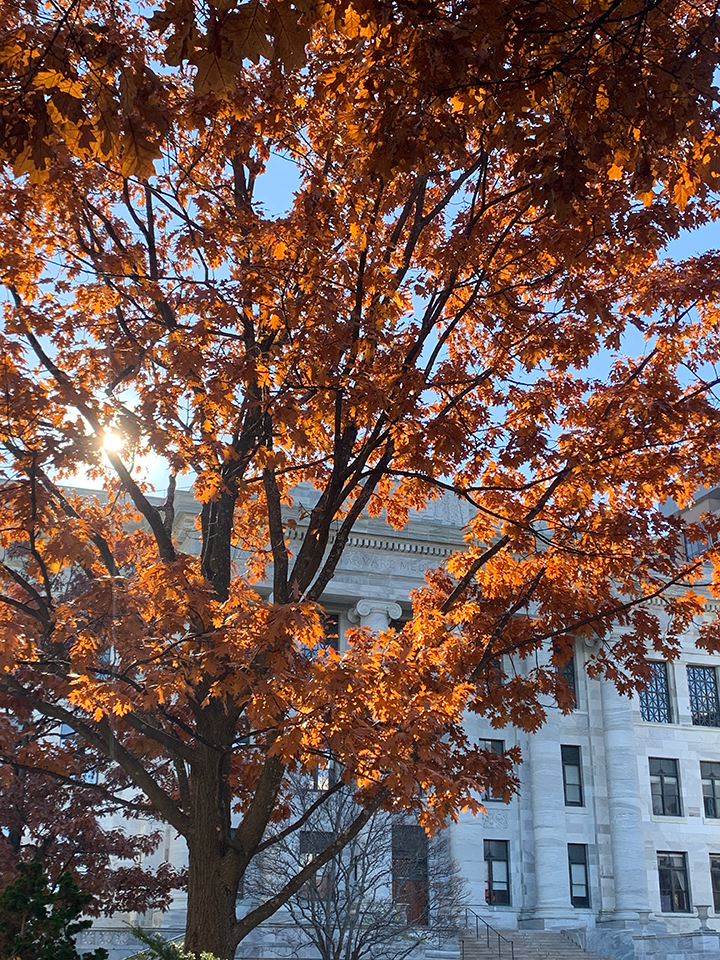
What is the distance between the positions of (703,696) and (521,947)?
1563cm

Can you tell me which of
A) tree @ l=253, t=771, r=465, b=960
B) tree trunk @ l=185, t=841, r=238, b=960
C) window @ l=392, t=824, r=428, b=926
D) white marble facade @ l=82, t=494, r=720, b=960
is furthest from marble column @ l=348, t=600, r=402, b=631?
tree trunk @ l=185, t=841, r=238, b=960

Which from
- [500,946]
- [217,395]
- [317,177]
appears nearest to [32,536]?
[217,395]

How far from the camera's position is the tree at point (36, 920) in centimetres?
930

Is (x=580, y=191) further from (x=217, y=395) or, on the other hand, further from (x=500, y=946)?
(x=500, y=946)

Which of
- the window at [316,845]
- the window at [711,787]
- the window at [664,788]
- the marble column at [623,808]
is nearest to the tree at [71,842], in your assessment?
the window at [316,845]

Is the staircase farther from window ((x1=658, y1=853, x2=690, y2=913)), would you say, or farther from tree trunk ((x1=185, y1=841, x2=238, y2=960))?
tree trunk ((x1=185, y1=841, x2=238, y2=960))

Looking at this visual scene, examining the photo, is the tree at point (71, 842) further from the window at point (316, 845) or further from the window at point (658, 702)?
the window at point (658, 702)

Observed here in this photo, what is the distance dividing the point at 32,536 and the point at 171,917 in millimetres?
25226

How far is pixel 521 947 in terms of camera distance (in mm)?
33750

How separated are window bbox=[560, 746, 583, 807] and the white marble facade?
0.78 feet

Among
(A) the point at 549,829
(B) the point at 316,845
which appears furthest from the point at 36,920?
(A) the point at 549,829

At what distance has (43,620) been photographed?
28.2 ft

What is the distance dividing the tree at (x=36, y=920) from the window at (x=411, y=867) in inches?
651

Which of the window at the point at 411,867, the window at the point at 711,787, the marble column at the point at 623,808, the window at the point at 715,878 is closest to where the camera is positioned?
the window at the point at 411,867
